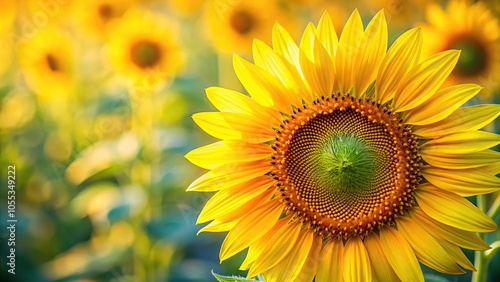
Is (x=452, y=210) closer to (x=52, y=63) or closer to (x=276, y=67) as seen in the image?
(x=276, y=67)

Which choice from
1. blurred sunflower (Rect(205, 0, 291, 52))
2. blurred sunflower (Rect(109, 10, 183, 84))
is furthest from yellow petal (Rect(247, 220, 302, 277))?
blurred sunflower (Rect(205, 0, 291, 52))

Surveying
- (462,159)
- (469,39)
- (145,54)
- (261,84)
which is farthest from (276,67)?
(145,54)

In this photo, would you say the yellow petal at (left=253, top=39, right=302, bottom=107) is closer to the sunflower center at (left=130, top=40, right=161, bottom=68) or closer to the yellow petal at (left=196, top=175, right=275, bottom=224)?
the yellow petal at (left=196, top=175, right=275, bottom=224)

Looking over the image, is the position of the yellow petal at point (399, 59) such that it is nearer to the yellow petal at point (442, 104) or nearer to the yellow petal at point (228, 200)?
the yellow petal at point (442, 104)

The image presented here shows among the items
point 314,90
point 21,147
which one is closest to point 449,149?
point 314,90

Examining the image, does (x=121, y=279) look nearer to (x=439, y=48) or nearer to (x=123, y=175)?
(x=123, y=175)

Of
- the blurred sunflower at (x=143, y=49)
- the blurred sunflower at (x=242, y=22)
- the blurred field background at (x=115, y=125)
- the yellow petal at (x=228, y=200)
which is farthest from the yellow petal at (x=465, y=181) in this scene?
the blurred sunflower at (x=242, y=22)
